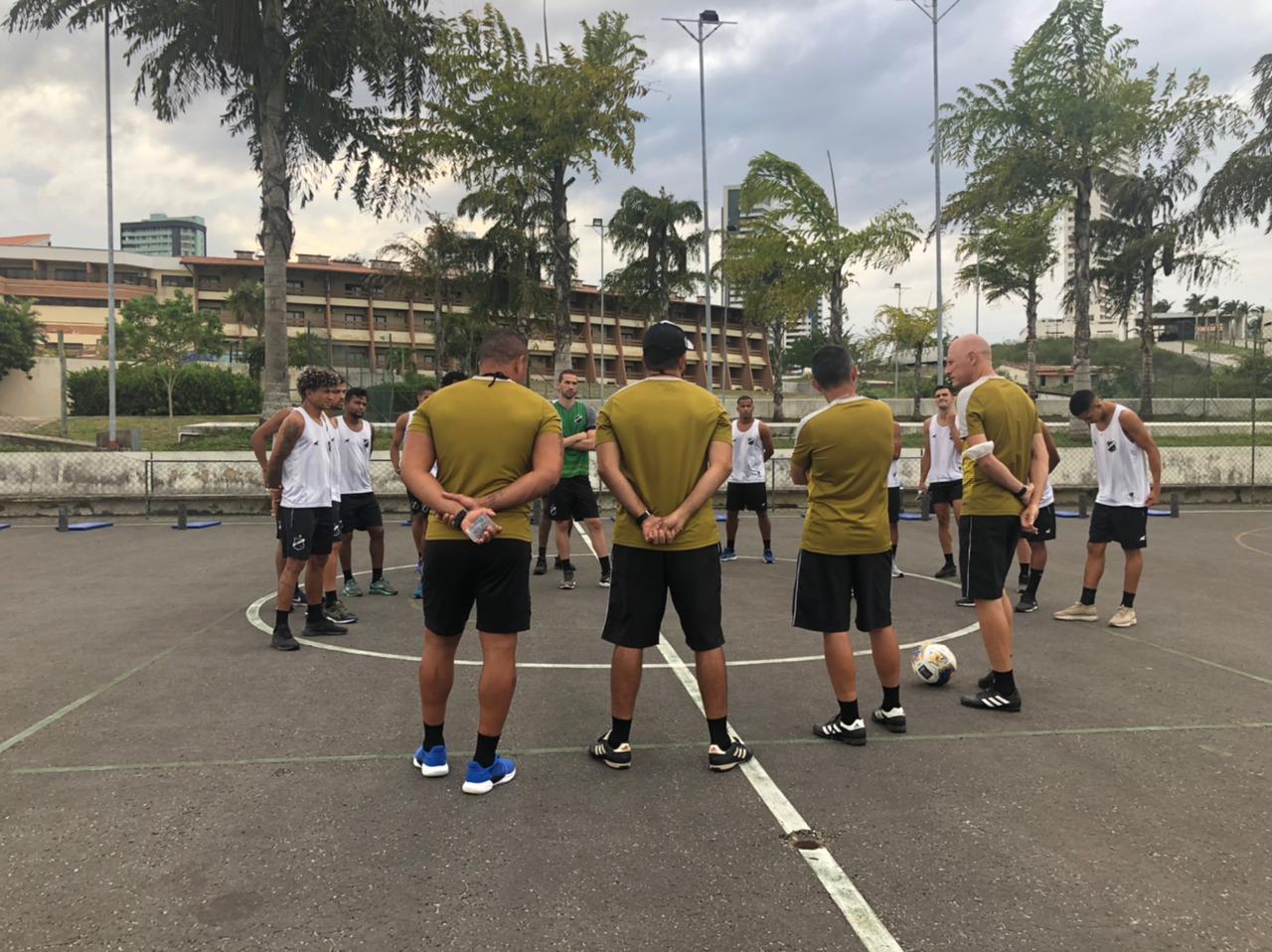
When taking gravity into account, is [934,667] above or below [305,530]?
below

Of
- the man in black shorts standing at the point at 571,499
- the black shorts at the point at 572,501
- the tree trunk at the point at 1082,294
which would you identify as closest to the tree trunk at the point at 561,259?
the tree trunk at the point at 1082,294

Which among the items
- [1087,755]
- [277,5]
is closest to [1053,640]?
[1087,755]

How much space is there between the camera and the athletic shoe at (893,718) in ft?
14.3

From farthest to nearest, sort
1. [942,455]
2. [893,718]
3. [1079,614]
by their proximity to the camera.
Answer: [942,455], [1079,614], [893,718]

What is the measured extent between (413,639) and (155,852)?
3.17 m

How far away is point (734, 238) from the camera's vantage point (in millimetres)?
29672

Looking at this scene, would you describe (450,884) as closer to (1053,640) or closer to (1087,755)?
(1087,755)

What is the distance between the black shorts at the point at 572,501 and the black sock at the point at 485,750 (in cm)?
478

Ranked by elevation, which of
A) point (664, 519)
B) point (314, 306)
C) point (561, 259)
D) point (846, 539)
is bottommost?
point (846, 539)

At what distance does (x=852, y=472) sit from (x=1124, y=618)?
395 cm

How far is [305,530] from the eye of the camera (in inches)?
241

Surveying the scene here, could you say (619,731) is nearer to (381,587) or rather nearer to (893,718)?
(893,718)

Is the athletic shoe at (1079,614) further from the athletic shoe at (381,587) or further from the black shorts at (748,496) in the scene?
the athletic shoe at (381,587)

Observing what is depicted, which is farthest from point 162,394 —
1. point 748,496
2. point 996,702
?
point 996,702
